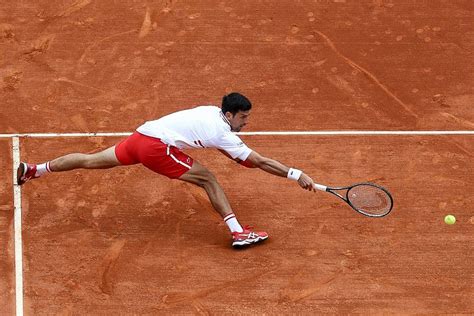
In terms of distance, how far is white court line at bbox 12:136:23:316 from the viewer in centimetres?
984

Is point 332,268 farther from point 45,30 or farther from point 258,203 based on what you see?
point 45,30

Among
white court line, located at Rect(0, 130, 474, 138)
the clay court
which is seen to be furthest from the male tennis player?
white court line, located at Rect(0, 130, 474, 138)

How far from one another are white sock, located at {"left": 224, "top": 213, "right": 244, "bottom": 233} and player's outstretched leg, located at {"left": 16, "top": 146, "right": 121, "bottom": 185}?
1240 millimetres

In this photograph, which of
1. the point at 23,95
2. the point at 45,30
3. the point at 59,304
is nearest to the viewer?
the point at 59,304

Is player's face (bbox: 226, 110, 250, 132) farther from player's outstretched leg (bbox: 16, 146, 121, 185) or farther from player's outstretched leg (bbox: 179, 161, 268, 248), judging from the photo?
player's outstretched leg (bbox: 16, 146, 121, 185)

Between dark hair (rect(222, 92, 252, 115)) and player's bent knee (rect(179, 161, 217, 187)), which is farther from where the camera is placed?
player's bent knee (rect(179, 161, 217, 187))

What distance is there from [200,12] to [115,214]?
3.89 metres

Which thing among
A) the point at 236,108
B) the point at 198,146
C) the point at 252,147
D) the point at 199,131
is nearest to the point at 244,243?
the point at 198,146

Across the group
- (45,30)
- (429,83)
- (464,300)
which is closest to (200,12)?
(45,30)

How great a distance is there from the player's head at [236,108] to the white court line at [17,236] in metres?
2.51

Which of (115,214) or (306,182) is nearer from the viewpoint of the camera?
(306,182)

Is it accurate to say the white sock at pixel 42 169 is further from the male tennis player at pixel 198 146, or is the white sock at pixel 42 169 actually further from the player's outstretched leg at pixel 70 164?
the male tennis player at pixel 198 146

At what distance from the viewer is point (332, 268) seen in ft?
33.6

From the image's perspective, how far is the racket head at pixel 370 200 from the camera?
408 inches
